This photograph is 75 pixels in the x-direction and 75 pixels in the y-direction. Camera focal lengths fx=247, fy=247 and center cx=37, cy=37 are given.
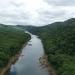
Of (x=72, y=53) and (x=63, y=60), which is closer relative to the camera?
(x=63, y=60)

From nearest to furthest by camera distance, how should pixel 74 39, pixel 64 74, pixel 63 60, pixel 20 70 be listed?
pixel 64 74, pixel 63 60, pixel 20 70, pixel 74 39

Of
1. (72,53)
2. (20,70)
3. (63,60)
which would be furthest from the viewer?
(72,53)

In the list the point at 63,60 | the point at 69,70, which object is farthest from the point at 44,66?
the point at 69,70

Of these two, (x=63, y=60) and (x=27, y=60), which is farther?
(x=27, y=60)

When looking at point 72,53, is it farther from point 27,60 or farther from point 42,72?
point 27,60

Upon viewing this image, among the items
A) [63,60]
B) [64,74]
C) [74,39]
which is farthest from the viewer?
[74,39]

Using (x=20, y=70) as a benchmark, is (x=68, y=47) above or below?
above

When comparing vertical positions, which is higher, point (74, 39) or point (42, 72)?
point (74, 39)

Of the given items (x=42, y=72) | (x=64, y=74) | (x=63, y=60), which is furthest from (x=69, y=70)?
(x=42, y=72)

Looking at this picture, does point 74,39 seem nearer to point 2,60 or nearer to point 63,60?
point 63,60
